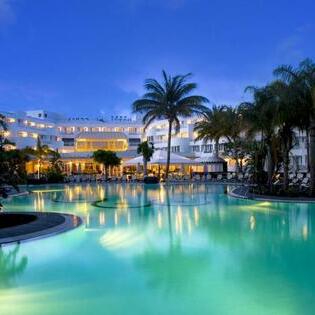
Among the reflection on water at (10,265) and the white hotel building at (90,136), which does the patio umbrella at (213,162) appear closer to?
the white hotel building at (90,136)

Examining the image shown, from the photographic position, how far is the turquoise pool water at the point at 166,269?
17.7 ft

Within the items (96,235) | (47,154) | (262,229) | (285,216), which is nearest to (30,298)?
(96,235)

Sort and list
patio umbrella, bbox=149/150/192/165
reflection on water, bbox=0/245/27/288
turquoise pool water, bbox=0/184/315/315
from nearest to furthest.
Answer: turquoise pool water, bbox=0/184/315/315 → reflection on water, bbox=0/245/27/288 → patio umbrella, bbox=149/150/192/165

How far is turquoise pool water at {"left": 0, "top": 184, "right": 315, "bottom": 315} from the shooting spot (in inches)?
213

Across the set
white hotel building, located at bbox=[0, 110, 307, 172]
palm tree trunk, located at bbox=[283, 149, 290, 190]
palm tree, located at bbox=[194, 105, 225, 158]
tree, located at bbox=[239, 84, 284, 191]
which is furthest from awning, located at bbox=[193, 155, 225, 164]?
palm tree trunk, located at bbox=[283, 149, 290, 190]

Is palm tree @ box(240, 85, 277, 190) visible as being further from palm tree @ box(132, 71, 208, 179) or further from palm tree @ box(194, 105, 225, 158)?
palm tree @ box(194, 105, 225, 158)

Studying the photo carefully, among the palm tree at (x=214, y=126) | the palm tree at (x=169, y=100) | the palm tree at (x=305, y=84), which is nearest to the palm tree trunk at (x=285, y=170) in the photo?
the palm tree at (x=305, y=84)

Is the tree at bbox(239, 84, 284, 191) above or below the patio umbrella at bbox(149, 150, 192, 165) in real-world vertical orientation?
above

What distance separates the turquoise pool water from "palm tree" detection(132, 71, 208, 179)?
2578 cm

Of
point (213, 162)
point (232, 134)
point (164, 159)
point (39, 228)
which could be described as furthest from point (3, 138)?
point (213, 162)

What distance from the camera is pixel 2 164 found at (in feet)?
40.0

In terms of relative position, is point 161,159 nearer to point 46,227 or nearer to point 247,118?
point 247,118

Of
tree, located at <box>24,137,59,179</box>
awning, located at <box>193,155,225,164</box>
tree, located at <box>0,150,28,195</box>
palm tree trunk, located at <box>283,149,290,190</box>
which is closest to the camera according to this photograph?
tree, located at <box>0,150,28,195</box>

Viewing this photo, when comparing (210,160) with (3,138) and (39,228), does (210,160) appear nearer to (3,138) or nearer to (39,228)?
(3,138)
